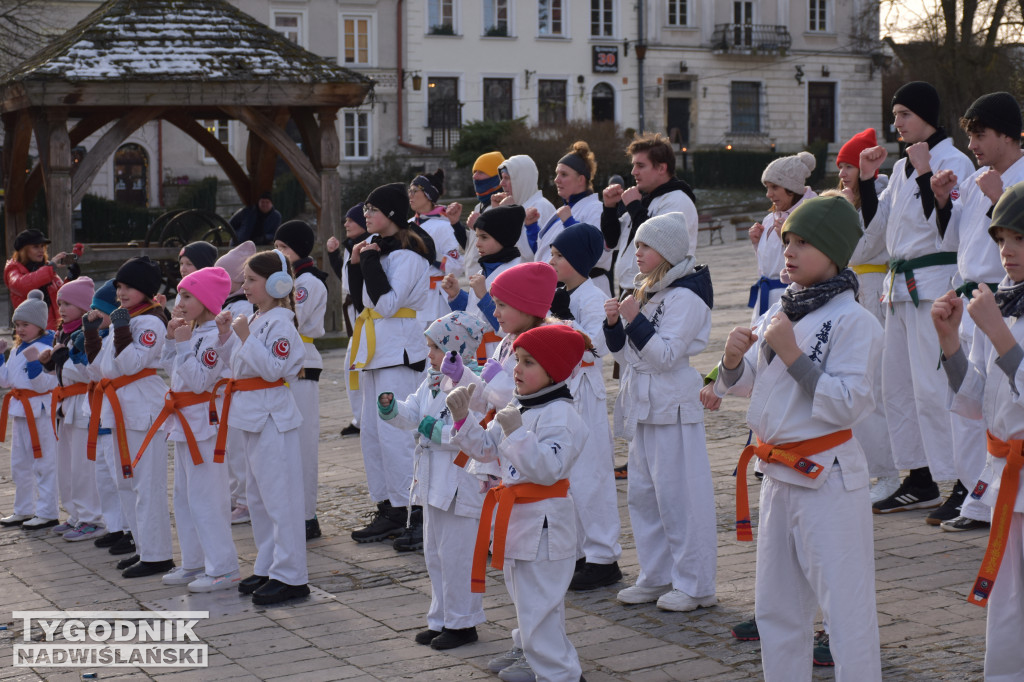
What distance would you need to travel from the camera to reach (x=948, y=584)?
578 centimetres

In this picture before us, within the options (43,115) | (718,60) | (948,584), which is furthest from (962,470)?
(718,60)

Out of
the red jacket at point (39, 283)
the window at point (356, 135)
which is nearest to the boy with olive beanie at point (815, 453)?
the red jacket at point (39, 283)

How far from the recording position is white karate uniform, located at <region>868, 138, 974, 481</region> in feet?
22.7

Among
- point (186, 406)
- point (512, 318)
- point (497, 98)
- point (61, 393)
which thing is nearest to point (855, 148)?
point (512, 318)

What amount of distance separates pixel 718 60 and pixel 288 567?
151ft

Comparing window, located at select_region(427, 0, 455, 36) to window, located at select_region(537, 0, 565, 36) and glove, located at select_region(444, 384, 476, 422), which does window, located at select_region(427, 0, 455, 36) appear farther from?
glove, located at select_region(444, 384, 476, 422)

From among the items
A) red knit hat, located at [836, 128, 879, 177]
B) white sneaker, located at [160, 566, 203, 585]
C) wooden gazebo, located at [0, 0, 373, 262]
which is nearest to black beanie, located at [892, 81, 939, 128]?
red knit hat, located at [836, 128, 879, 177]

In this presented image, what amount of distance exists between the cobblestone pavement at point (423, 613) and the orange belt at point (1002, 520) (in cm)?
76

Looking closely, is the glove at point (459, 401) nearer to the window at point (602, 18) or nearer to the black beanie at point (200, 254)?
the black beanie at point (200, 254)

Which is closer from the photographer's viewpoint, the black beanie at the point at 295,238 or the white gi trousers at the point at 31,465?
the black beanie at the point at 295,238

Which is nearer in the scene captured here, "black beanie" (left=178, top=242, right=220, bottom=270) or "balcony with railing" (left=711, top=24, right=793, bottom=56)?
"black beanie" (left=178, top=242, right=220, bottom=270)

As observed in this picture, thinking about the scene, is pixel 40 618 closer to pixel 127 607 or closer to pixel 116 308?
pixel 127 607

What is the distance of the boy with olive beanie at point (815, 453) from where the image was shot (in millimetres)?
4023

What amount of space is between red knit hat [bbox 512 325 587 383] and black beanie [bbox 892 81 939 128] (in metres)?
3.28
